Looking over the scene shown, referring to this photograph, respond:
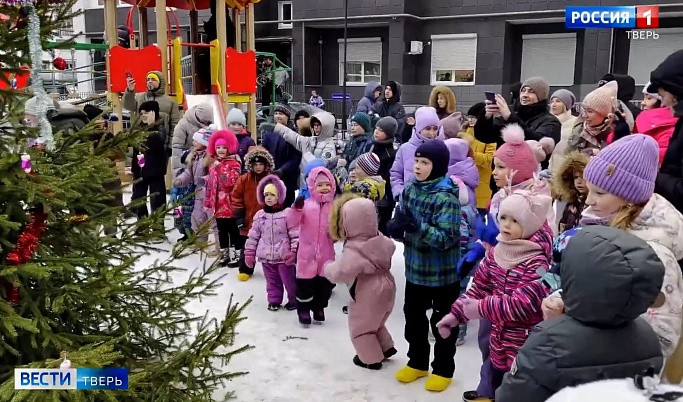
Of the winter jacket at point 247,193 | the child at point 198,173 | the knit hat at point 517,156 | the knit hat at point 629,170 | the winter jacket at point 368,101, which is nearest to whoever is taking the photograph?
the knit hat at point 629,170

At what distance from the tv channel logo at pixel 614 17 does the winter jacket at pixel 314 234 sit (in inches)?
617

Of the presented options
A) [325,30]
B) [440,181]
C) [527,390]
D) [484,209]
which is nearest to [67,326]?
[527,390]

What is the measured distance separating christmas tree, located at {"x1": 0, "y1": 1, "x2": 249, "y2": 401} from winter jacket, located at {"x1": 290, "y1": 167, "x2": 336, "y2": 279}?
6.67 feet

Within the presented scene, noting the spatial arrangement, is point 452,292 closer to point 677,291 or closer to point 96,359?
point 677,291

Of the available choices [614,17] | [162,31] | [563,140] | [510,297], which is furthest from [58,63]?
[614,17]

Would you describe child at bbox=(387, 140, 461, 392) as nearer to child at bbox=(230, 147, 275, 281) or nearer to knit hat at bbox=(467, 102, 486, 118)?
knit hat at bbox=(467, 102, 486, 118)

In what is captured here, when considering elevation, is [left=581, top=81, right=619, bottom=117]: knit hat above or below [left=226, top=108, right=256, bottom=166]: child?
above

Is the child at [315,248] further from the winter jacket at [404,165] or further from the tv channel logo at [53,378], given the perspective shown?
the tv channel logo at [53,378]

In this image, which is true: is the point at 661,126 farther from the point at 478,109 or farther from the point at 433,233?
the point at 478,109

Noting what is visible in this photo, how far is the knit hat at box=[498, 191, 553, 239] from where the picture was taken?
2953mm

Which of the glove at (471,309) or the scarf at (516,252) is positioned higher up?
the scarf at (516,252)

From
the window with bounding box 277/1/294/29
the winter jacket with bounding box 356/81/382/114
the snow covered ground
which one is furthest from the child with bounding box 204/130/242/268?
the window with bounding box 277/1/294/29

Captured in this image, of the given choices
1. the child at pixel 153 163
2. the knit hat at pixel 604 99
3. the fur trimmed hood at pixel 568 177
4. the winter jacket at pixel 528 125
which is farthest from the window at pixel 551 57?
the fur trimmed hood at pixel 568 177

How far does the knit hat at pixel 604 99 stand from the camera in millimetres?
4324
